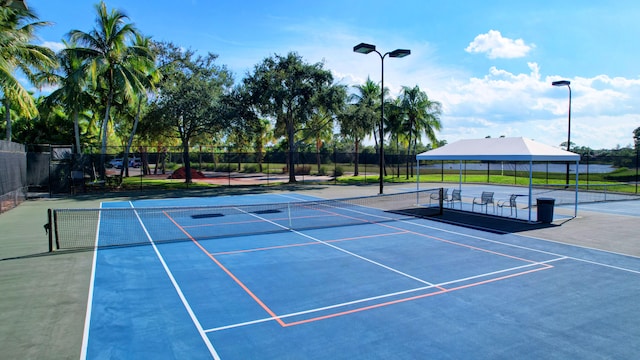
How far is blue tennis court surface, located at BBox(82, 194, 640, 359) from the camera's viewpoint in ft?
20.0

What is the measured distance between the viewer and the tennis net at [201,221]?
1345 centimetres

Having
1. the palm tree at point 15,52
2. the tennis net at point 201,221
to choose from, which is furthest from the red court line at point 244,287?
the palm tree at point 15,52

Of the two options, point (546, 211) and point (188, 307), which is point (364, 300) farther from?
point (546, 211)

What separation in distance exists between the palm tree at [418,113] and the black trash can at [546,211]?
27239mm

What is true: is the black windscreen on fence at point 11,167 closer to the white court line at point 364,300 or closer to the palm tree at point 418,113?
the white court line at point 364,300

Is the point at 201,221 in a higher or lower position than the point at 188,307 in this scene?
higher

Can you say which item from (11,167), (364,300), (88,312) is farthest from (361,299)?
(11,167)

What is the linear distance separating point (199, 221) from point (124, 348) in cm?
1097

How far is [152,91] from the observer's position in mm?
31938

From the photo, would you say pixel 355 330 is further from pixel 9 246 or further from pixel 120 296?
pixel 9 246

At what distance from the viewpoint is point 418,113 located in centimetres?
4366

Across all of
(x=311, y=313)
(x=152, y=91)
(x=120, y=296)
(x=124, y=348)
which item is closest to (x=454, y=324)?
(x=311, y=313)

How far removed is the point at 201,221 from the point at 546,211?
13.9 metres

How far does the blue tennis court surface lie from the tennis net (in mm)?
1138
